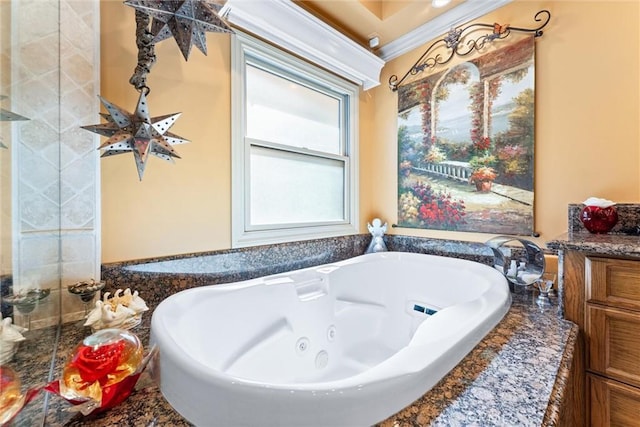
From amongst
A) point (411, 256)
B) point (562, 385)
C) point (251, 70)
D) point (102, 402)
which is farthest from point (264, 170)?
point (562, 385)

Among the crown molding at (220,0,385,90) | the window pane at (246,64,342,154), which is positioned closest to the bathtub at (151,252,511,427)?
the window pane at (246,64,342,154)

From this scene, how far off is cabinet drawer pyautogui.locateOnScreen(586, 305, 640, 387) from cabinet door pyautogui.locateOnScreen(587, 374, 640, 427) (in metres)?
0.03

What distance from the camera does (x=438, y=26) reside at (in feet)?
5.67

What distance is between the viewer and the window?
55.7 inches

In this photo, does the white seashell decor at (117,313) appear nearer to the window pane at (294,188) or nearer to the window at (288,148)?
the window at (288,148)

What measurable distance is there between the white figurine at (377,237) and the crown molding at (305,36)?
110 cm

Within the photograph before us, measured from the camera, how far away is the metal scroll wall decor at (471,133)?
4.67 ft

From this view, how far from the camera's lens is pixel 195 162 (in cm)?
125

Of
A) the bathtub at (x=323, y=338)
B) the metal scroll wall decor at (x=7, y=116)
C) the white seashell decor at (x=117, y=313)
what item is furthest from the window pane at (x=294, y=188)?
the metal scroll wall decor at (x=7, y=116)

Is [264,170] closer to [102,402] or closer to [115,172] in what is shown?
[115,172]

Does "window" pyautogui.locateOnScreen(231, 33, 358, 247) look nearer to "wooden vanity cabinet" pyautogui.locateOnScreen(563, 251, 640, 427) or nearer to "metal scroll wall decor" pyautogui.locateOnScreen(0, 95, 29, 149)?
"metal scroll wall decor" pyautogui.locateOnScreen(0, 95, 29, 149)

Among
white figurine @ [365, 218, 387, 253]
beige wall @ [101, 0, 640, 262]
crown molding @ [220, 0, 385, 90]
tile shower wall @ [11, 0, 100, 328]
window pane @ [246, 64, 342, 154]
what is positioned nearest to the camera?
tile shower wall @ [11, 0, 100, 328]

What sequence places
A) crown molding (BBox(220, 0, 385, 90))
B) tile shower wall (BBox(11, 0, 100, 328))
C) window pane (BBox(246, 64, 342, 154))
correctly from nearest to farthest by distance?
tile shower wall (BBox(11, 0, 100, 328)) → crown molding (BBox(220, 0, 385, 90)) → window pane (BBox(246, 64, 342, 154))

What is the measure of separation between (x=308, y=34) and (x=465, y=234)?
5.21 ft
